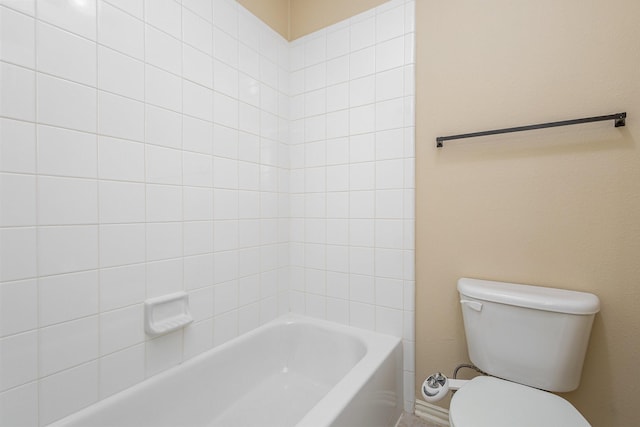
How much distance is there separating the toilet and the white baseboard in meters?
0.40

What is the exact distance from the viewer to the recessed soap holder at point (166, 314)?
114cm

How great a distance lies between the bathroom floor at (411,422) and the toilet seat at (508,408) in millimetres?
535

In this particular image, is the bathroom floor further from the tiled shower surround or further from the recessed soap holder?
the recessed soap holder

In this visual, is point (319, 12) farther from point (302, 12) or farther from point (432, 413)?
point (432, 413)

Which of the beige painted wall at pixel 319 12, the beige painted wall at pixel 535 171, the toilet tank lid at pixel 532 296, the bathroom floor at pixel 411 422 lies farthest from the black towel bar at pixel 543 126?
the bathroom floor at pixel 411 422

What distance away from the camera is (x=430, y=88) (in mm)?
1468

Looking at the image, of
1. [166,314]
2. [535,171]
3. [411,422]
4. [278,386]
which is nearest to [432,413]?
[411,422]

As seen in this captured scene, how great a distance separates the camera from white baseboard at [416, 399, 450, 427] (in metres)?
1.43

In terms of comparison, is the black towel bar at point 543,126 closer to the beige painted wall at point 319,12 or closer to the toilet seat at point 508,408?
the beige painted wall at point 319,12

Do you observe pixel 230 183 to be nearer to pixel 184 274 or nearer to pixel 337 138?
pixel 184 274

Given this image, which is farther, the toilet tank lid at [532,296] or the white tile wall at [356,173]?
the white tile wall at [356,173]

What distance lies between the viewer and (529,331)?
1109 mm

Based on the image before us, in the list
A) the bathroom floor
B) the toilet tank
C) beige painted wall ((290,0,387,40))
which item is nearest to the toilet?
the toilet tank

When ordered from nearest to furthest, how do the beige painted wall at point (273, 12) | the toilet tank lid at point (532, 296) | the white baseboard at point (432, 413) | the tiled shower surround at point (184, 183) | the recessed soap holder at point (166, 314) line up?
the tiled shower surround at point (184, 183)
the toilet tank lid at point (532, 296)
the recessed soap holder at point (166, 314)
the white baseboard at point (432, 413)
the beige painted wall at point (273, 12)
